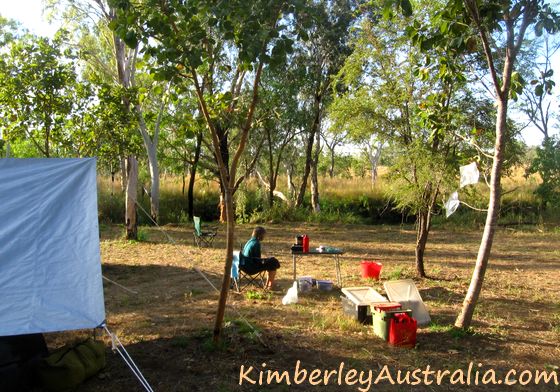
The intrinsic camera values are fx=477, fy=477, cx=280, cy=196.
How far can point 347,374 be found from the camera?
4000 mm

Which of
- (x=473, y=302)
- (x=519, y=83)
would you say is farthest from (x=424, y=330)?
(x=519, y=83)

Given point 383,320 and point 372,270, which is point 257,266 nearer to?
point 372,270

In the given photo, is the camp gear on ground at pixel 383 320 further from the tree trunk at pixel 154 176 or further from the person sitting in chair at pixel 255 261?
the tree trunk at pixel 154 176

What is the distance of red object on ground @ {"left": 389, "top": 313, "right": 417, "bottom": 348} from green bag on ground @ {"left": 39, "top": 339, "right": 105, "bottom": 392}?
2715mm

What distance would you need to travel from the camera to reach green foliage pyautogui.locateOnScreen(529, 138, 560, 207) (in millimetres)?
17703

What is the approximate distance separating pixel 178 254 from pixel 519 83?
780cm

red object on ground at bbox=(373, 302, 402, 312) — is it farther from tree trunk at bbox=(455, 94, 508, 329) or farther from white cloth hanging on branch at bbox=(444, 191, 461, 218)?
white cloth hanging on branch at bbox=(444, 191, 461, 218)

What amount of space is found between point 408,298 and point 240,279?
120 inches

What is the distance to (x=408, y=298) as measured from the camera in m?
5.40

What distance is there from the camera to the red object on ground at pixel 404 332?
462cm

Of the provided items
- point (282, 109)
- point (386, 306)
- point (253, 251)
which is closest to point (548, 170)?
point (282, 109)

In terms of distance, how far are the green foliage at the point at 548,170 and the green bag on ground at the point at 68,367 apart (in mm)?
18117

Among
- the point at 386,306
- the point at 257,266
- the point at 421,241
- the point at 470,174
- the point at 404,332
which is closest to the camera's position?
the point at 404,332

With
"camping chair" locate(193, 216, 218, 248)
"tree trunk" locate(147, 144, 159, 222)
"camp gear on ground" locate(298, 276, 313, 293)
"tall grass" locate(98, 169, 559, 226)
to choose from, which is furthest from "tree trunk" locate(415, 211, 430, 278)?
"tree trunk" locate(147, 144, 159, 222)
